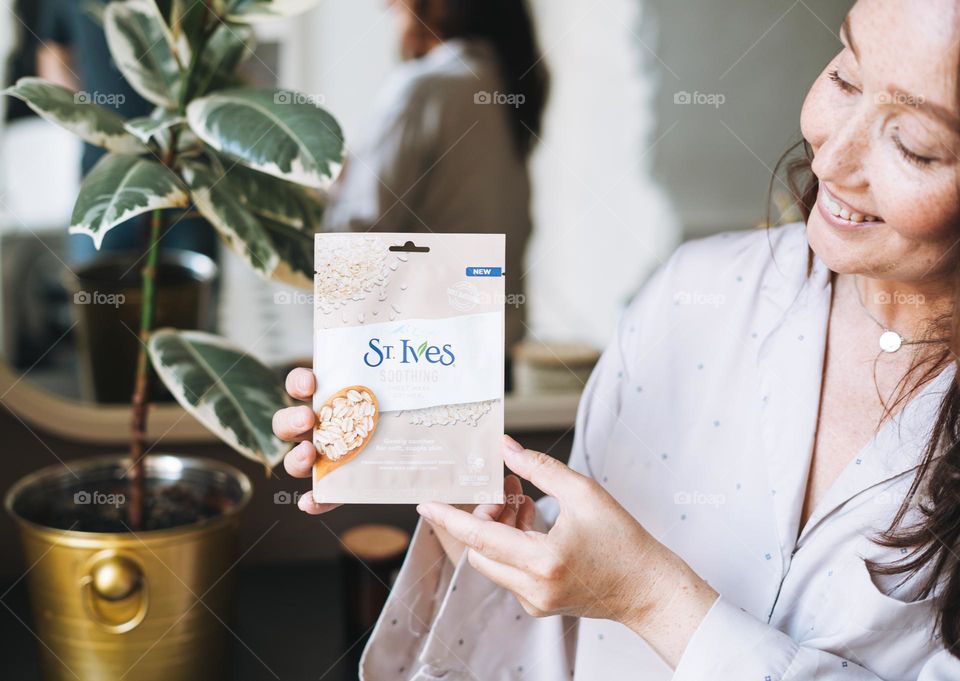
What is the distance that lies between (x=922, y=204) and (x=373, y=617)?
0.91m

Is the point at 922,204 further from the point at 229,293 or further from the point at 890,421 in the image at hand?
the point at 229,293

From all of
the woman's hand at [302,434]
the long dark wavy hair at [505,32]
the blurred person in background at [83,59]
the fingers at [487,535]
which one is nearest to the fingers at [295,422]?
the woman's hand at [302,434]

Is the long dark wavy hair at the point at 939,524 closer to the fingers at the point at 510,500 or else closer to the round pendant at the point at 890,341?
the round pendant at the point at 890,341

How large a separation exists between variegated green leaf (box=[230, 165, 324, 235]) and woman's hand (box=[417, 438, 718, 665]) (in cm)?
40

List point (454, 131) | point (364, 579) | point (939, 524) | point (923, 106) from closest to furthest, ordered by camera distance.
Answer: point (923, 106)
point (939, 524)
point (364, 579)
point (454, 131)

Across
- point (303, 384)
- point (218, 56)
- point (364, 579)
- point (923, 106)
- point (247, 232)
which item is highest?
point (218, 56)

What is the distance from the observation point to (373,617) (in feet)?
4.16

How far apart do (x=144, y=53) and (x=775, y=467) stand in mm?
830

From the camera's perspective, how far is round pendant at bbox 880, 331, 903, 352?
0.87 m

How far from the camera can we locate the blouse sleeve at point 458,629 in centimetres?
93

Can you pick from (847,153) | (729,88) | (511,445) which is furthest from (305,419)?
(729,88)

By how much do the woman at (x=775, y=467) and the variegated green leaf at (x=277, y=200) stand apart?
0.29 m

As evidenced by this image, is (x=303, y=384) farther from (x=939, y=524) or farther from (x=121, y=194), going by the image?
(x=939, y=524)

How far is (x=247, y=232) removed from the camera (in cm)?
96
